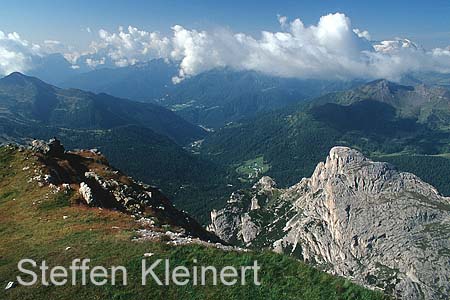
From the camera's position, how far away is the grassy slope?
32.6 m

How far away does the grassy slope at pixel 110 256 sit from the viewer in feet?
107

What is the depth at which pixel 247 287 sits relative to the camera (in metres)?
33.1

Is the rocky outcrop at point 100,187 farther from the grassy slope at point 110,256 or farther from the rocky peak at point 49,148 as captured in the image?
the grassy slope at point 110,256

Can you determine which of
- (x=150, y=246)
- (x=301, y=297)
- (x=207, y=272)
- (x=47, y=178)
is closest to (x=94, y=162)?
(x=47, y=178)

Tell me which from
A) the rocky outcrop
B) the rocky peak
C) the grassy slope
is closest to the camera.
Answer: the grassy slope

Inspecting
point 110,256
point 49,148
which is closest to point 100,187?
point 49,148

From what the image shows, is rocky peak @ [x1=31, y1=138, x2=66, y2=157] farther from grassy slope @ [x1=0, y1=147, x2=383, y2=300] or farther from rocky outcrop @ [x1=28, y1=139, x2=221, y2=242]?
grassy slope @ [x1=0, y1=147, x2=383, y2=300]

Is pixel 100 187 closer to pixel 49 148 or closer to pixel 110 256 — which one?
pixel 49 148

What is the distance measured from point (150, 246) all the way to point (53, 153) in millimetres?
52475

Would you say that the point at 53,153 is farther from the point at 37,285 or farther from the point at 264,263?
the point at 264,263

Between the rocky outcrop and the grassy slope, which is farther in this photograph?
the rocky outcrop

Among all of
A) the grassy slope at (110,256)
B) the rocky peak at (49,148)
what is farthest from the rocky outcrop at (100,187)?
the grassy slope at (110,256)

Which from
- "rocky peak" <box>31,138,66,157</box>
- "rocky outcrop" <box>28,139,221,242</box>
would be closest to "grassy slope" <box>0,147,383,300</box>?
"rocky outcrop" <box>28,139,221,242</box>

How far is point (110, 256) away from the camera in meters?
38.8
